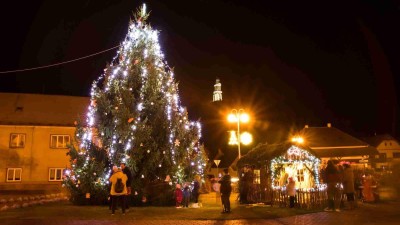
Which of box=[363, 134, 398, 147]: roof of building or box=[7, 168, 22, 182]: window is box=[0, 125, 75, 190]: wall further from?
box=[363, 134, 398, 147]: roof of building

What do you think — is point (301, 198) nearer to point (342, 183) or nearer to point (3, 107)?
point (342, 183)

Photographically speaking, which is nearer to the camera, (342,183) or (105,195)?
(342,183)

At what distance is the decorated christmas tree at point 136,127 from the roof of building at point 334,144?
44.7m

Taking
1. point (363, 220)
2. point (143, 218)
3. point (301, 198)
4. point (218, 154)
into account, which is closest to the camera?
point (363, 220)

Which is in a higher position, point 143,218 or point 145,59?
point 145,59

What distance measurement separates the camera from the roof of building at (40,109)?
39375 millimetres

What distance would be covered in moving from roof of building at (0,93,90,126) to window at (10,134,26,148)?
1.22 meters

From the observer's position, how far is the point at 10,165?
37.8m

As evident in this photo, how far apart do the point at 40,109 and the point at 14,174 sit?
7.16 m

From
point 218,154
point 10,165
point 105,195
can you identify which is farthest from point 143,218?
point 218,154

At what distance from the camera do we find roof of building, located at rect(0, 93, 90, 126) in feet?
129

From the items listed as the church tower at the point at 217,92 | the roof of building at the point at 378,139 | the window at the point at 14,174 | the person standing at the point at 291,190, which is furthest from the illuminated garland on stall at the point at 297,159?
the roof of building at the point at 378,139

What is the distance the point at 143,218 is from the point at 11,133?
93.6ft

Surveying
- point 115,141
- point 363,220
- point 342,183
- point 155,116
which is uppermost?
point 155,116
